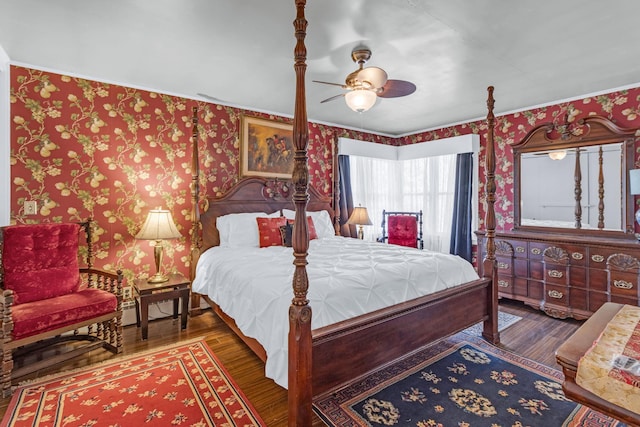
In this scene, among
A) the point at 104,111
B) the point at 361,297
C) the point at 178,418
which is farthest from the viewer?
the point at 104,111

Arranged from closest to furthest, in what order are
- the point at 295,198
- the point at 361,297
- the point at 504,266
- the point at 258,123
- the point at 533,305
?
the point at 295,198, the point at 361,297, the point at 533,305, the point at 504,266, the point at 258,123

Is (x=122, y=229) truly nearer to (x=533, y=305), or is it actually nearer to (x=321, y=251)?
(x=321, y=251)

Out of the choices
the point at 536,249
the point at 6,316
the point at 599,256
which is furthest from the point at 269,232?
the point at 599,256

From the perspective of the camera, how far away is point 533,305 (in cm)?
366

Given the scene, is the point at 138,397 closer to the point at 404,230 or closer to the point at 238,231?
the point at 238,231

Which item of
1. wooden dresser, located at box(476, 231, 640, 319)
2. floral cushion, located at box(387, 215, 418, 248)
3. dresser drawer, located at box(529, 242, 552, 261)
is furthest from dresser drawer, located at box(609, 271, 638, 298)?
floral cushion, located at box(387, 215, 418, 248)

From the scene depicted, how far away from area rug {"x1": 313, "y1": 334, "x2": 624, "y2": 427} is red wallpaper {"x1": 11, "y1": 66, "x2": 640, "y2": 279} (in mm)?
2600

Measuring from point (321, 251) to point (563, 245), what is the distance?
8.76 feet

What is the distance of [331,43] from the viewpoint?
2391mm

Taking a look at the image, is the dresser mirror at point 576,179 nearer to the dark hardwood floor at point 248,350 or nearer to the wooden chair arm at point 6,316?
the dark hardwood floor at point 248,350

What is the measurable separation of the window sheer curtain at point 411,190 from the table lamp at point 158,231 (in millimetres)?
2970

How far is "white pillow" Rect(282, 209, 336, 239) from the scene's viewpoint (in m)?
4.25

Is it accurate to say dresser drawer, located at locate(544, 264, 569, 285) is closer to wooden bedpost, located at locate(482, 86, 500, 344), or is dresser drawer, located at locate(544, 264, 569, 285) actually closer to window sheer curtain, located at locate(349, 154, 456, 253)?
wooden bedpost, located at locate(482, 86, 500, 344)

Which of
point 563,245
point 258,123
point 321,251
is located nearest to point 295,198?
point 321,251
